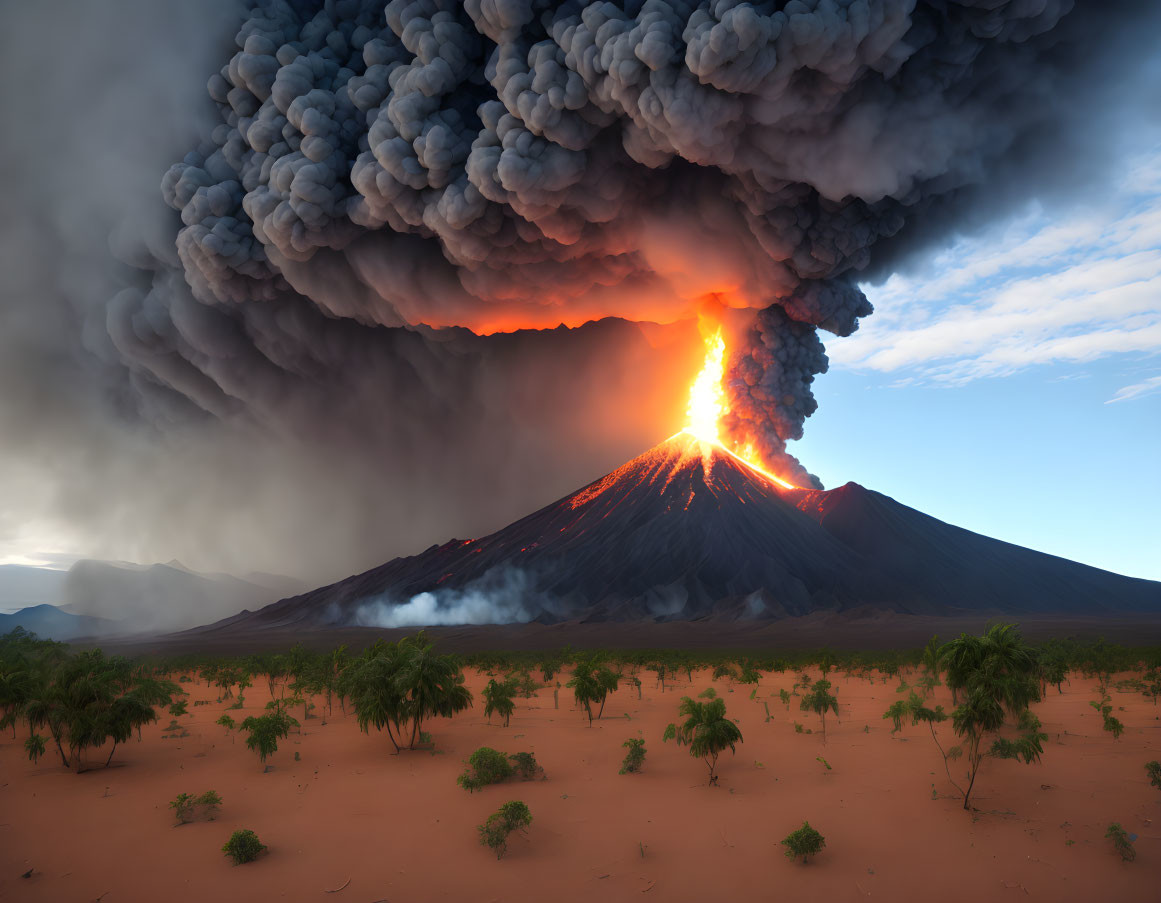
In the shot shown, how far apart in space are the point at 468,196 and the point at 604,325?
1050 inches

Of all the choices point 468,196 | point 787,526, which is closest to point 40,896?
point 468,196

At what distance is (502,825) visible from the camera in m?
9.06

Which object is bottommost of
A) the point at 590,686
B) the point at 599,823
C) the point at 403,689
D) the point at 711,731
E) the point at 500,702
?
the point at 599,823

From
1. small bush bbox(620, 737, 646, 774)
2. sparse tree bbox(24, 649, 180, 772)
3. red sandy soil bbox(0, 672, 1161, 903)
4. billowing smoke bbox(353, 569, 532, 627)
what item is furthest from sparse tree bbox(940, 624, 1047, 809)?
billowing smoke bbox(353, 569, 532, 627)

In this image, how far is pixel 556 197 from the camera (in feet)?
128

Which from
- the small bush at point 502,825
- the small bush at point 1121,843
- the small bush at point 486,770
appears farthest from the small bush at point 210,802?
the small bush at point 1121,843

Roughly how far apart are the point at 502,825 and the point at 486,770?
8.70ft

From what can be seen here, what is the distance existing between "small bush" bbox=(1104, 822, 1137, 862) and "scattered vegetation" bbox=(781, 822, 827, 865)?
3373 millimetres

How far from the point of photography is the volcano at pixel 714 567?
5984 centimetres

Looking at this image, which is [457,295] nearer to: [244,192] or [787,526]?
[244,192]

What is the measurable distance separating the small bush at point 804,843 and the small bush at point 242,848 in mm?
6435

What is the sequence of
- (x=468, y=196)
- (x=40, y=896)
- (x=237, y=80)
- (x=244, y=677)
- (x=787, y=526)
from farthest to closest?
(x=787, y=526), (x=237, y=80), (x=468, y=196), (x=244, y=677), (x=40, y=896)

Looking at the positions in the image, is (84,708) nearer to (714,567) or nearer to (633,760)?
(633,760)

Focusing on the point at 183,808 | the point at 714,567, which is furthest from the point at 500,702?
the point at 714,567
